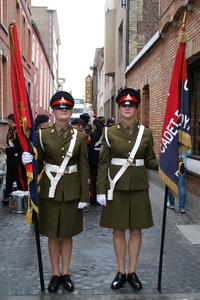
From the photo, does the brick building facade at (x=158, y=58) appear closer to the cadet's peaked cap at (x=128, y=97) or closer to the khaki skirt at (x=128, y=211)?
the khaki skirt at (x=128, y=211)

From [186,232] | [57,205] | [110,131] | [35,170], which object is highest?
[110,131]

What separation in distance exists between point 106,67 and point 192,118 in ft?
49.2

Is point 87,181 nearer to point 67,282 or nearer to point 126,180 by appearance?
point 126,180

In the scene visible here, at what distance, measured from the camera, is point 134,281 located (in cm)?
424

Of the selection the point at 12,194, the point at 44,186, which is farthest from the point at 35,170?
the point at 12,194

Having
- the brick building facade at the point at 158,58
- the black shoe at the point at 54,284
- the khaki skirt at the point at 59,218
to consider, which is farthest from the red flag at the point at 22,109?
the brick building facade at the point at 158,58

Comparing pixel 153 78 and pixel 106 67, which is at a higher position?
pixel 106 67

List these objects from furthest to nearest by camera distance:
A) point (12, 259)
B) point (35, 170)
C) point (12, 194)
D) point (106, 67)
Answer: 1. point (106, 67)
2. point (12, 194)
3. point (12, 259)
4. point (35, 170)

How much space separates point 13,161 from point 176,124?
5016mm

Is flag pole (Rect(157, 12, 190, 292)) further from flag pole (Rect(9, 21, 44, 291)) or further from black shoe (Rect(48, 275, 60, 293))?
flag pole (Rect(9, 21, 44, 291))

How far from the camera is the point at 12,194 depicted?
26.3 feet

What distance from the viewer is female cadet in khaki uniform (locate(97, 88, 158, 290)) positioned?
4172mm

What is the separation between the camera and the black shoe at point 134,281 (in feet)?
13.8

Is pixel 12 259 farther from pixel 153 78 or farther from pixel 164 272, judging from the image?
pixel 153 78
